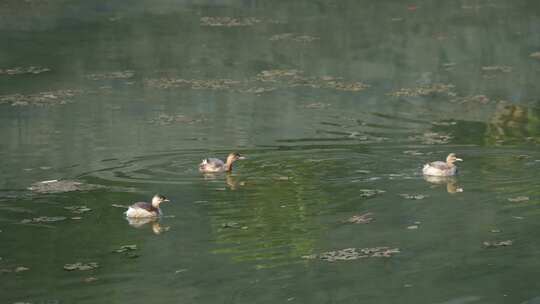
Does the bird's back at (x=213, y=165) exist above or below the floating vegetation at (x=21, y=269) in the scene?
above

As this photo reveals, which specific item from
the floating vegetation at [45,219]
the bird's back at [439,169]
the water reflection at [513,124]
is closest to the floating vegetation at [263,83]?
the water reflection at [513,124]

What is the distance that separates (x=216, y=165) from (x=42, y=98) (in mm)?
7073

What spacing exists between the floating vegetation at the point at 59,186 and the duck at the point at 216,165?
1.58 m

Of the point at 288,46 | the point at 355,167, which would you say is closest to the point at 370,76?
the point at 288,46

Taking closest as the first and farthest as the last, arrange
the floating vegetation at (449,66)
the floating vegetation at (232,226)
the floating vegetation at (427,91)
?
1. the floating vegetation at (232,226)
2. the floating vegetation at (427,91)
3. the floating vegetation at (449,66)

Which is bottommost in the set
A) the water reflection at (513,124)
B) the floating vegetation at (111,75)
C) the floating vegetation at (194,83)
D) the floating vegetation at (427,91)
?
the water reflection at (513,124)

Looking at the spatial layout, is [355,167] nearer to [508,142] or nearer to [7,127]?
[508,142]

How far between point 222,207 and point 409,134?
5274mm

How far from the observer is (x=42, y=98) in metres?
23.9

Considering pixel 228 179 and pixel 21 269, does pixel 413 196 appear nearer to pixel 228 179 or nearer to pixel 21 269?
pixel 228 179

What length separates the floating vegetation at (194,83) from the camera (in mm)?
24766

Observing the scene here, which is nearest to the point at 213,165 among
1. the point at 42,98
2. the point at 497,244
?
the point at 497,244

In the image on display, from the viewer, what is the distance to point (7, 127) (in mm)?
21594

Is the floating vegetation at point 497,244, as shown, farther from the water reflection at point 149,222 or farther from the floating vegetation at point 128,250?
the floating vegetation at point 128,250
